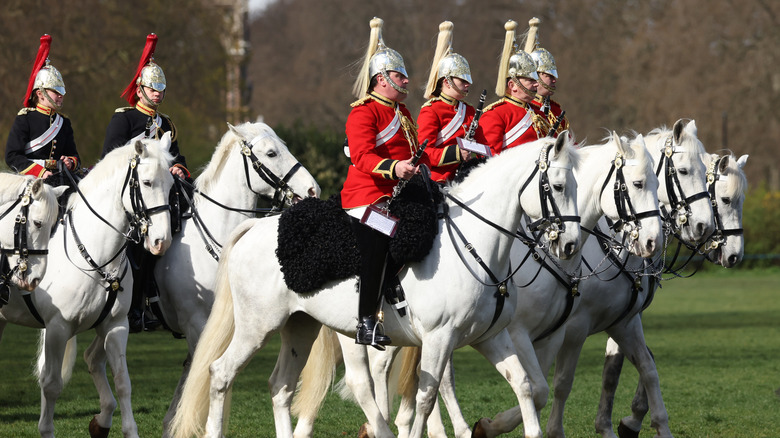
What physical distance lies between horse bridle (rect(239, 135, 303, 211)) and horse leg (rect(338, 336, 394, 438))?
1583 millimetres

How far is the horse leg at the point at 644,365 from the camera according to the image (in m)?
8.94

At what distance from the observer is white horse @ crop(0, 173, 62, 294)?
8.63m

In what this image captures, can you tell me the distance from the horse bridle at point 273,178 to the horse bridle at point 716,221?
11.1 feet

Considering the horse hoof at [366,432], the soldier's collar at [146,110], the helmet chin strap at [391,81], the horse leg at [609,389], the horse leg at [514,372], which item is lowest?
the horse hoof at [366,432]

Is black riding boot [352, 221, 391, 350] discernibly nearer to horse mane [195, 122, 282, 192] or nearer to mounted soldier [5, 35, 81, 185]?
horse mane [195, 122, 282, 192]

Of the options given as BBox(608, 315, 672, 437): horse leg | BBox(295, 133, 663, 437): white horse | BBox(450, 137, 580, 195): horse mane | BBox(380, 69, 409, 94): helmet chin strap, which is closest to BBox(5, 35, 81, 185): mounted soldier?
BBox(295, 133, 663, 437): white horse

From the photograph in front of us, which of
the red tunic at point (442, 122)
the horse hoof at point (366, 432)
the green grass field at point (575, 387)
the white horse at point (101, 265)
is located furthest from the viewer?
the green grass field at point (575, 387)

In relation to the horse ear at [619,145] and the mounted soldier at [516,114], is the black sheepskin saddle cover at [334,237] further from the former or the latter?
the mounted soldier at [516,114]

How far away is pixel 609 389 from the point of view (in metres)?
9.58

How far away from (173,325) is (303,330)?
157 cm

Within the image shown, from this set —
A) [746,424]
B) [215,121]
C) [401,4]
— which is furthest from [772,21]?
[746,424]

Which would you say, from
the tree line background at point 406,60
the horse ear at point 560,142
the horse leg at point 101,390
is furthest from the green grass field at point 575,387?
the tree line background at point 406,60

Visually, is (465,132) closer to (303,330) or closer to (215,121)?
(303,330)

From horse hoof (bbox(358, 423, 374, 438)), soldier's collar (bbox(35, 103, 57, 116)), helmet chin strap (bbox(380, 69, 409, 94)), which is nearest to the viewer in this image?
helmet chin strap (bbox(380, 69, 409, 94))
